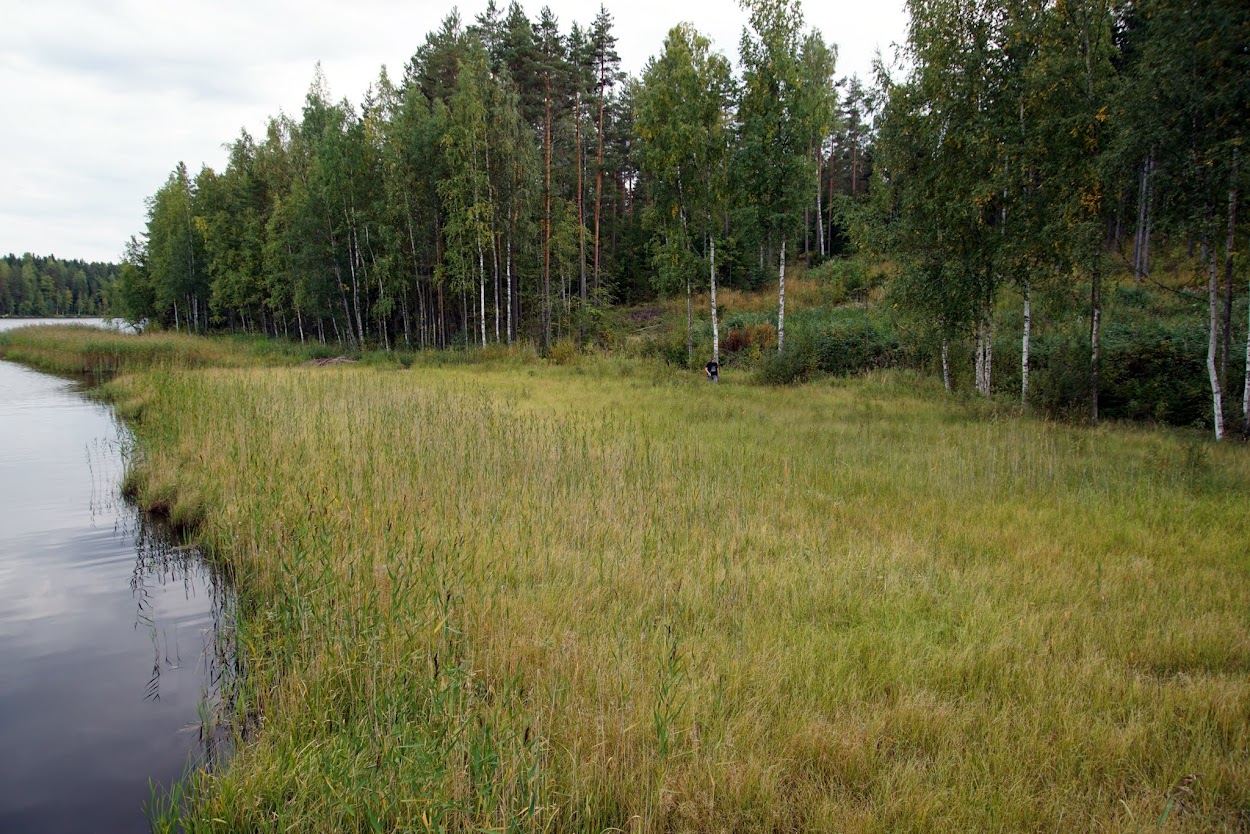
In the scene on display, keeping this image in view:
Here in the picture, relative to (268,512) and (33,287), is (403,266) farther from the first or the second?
(33,287)

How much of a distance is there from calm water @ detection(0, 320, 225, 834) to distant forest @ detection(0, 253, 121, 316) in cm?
12743

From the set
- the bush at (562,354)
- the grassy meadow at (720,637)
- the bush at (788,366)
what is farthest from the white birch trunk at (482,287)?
the grassy meadow at (720,637)

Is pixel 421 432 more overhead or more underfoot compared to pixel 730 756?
more overhead

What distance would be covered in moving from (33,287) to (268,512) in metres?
158

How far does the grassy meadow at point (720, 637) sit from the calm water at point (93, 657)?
0.45 m

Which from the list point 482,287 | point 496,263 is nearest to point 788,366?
point 482,287

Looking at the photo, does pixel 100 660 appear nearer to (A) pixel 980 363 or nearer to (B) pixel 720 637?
(B) pixel 720 637

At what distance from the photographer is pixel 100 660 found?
5410 millimetres

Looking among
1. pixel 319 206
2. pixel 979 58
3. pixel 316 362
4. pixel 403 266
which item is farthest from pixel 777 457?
pixel 319 206

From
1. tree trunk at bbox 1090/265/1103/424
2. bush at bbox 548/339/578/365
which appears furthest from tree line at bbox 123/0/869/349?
tree trunk at bbox 1090/265/1103/424

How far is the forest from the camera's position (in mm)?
12516

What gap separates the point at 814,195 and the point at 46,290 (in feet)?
520

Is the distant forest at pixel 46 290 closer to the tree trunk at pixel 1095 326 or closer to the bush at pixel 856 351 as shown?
the bush at pixel 856 351

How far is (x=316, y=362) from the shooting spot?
96.9ft
